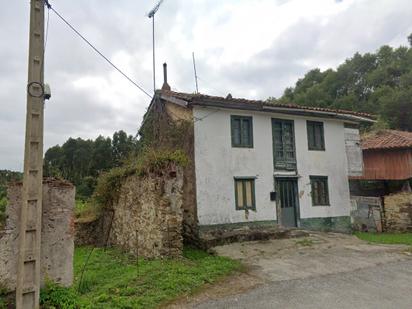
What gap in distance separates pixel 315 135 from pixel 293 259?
790cm

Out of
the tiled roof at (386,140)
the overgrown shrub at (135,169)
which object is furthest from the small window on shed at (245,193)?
the tiled roof at (386,140)

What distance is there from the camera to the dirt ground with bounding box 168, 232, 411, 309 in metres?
8.24

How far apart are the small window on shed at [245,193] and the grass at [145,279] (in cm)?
334

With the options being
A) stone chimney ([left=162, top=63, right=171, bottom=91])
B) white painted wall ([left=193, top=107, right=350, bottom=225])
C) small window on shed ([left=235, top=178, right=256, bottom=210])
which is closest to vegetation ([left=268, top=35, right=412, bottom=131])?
white painted wall ([left=193, top=107, right=350, bottom=225])

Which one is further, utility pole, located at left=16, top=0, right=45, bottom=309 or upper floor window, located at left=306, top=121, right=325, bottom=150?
upper floor window, located at left=306, top=121, right=325, bottom=150

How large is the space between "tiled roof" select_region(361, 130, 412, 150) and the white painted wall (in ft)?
11.1

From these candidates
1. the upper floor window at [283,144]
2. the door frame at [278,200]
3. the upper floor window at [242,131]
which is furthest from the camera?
the upper floor window at [283,144]

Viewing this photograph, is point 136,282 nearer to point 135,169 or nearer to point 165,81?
point 135,169

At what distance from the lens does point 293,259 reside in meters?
10.9

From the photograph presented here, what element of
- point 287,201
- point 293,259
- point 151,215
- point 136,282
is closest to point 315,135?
point 287,201

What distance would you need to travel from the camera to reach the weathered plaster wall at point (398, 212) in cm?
1827

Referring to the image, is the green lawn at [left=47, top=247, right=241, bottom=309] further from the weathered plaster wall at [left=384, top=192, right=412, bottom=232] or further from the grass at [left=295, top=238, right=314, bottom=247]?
the weathered plaster wall at [left=384, top=192, right=412, bottom=232]

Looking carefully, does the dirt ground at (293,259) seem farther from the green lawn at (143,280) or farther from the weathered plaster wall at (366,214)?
the weathered plaster wall at (366,214)

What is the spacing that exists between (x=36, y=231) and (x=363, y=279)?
762cm
